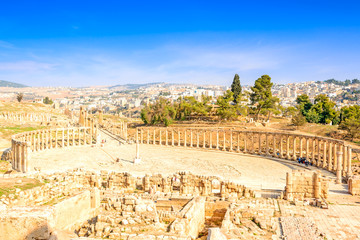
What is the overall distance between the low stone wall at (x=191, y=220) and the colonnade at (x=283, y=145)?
56.3 feet

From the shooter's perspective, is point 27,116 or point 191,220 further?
point 27,116

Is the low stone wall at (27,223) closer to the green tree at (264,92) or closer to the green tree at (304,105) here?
the green tree at (264,92)

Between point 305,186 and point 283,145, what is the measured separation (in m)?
27.2

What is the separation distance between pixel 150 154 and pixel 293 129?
2821cm

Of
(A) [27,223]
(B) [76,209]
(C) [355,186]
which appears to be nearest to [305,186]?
(C) [355,186]

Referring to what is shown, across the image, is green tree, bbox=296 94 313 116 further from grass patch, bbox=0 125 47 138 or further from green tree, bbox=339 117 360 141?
grass patch, bbox=0 125 47 138

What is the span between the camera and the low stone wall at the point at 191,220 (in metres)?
12.1

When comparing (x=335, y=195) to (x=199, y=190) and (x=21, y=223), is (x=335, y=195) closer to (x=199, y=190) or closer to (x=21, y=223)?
(x=199, y=190)

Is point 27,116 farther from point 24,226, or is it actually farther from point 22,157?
point 24,226

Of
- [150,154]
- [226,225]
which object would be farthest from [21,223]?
[150,154]

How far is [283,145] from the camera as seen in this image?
45.9 meters

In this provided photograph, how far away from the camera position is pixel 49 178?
21016 mm

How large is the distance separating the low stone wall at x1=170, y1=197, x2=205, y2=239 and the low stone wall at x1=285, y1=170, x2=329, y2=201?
6438 millimetres

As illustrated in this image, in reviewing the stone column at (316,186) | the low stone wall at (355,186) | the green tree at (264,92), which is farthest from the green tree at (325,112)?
the stone column at (316,186)
